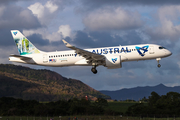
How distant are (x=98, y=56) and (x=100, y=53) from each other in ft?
6.00

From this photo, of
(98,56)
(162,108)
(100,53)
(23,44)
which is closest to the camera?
(98,56)

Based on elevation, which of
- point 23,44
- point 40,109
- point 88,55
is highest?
point 23,44

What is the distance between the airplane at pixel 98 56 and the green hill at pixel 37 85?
32811mm

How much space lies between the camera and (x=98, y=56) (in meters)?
46.8

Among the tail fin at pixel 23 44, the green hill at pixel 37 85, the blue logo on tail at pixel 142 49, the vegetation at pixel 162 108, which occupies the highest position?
the tail fin at pixel 23 44

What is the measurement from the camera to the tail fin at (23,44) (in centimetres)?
5441

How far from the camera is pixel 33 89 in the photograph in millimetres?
91312

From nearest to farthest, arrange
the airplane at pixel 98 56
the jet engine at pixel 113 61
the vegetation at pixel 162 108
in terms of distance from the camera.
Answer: the jet engine at pixel 113 61, the airplane at pixel 98 56, the vegetation at pixel 162 108

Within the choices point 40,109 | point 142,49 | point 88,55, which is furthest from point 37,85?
point 142,49

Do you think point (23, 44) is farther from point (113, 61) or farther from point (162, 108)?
point (162, 108)

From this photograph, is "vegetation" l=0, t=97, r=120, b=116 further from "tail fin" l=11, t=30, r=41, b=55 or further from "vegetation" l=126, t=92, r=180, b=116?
"tail fin" l=11, t=30, r=41, b=55

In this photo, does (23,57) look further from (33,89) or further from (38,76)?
(38,76)

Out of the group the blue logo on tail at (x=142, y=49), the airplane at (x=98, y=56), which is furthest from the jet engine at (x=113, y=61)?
the blue logo on tail at (x=142, y=49)

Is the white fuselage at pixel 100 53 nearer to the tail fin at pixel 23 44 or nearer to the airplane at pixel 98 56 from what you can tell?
the airplane at pixel 98 56
